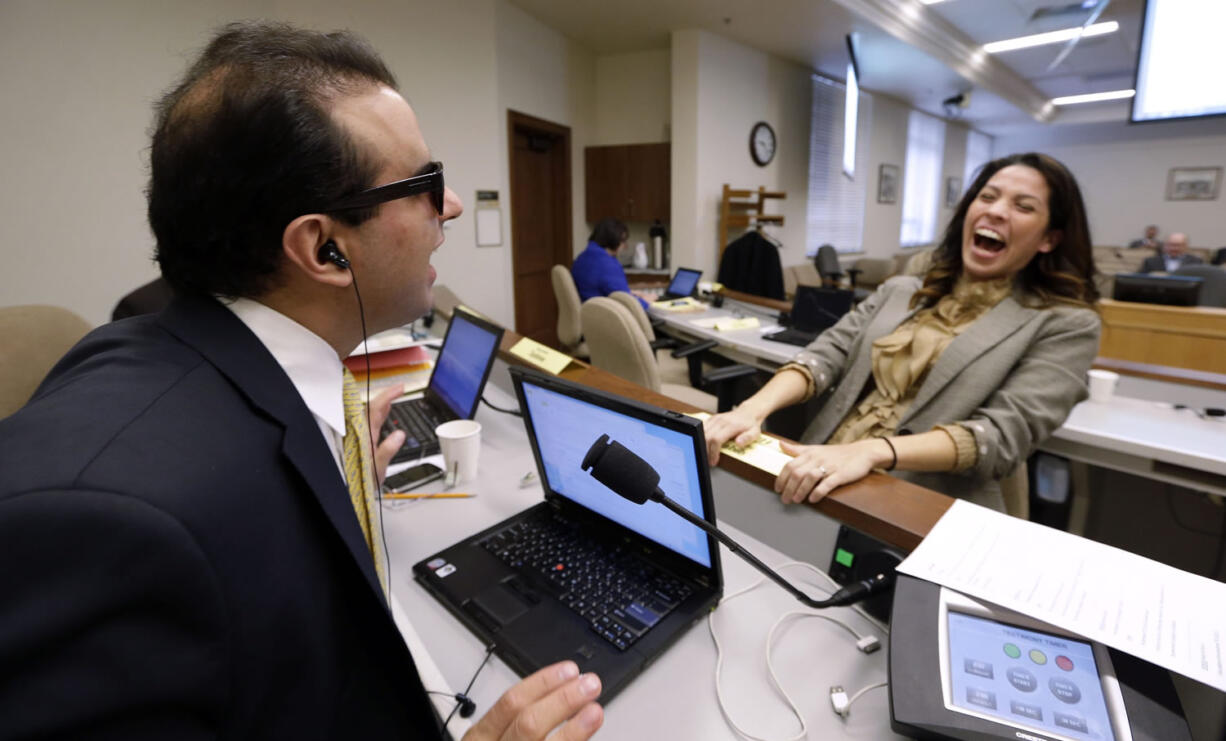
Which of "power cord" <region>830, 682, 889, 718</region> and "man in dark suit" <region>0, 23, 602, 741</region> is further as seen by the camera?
"power cord" <region>830, 682, 889, 718</region>

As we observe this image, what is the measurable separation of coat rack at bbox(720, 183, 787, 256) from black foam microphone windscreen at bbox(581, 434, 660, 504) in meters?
5.04

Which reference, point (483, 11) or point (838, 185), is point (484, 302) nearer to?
point (483, 11)

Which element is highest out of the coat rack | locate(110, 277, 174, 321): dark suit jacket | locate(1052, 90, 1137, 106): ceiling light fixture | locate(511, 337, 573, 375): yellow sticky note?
locate(1052, 90, 1137, 106): ceiling light fixture

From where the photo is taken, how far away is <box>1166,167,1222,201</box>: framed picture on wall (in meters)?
8.79

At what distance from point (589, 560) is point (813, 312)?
2353mm

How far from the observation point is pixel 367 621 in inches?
24.2

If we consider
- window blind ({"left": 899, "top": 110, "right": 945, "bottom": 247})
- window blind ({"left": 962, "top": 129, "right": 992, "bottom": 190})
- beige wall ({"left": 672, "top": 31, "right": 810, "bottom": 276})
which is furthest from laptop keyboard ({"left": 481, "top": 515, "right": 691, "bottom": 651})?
window blind ({"left": 962, "top": 129, "right": 992, "bottom": 190})

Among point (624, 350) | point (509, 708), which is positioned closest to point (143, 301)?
point (624, 350)

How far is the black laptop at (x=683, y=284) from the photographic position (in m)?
4.25

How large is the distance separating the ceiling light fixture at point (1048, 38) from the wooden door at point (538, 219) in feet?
15.2

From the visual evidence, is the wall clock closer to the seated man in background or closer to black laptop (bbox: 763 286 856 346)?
black laptop (bbox: 763 286 856 346)

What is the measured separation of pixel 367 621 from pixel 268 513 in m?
0.18

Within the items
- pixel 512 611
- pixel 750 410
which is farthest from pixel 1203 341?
pixel 512 611

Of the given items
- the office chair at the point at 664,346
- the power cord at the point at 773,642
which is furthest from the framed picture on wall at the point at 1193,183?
the power cord at the point at 773,642
